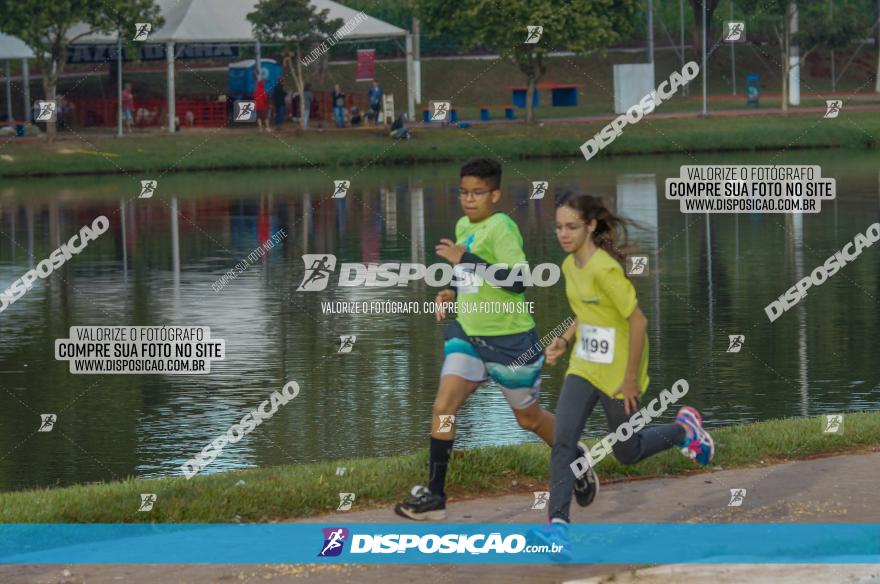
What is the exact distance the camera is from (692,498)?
8.47m

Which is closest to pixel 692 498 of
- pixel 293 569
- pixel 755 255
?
pixel 293 569

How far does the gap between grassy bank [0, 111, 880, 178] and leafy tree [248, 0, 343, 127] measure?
2677 mm

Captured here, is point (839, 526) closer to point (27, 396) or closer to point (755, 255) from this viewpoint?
point (27, 396)

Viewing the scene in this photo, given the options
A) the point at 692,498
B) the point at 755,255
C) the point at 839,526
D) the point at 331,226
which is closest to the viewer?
the point at 839,526

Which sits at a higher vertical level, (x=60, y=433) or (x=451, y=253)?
(x=451, y=253)

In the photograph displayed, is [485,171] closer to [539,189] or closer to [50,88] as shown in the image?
[539,189]

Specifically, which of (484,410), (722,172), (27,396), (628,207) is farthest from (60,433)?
(722,172)

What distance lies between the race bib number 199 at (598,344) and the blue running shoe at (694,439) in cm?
85

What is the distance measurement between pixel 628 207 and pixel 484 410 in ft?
52.4

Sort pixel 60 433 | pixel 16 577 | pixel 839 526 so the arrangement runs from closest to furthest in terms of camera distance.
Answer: pixel 16 577
pixel 839 526
pixel 60 433

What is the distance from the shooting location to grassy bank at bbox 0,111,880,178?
42312 mm

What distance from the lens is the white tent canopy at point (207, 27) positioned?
4709 cm

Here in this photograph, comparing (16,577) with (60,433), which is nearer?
(16,577)

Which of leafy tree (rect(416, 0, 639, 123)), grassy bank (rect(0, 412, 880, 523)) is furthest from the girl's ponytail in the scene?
leafy tree (rect(416, 0, 639, 123))
